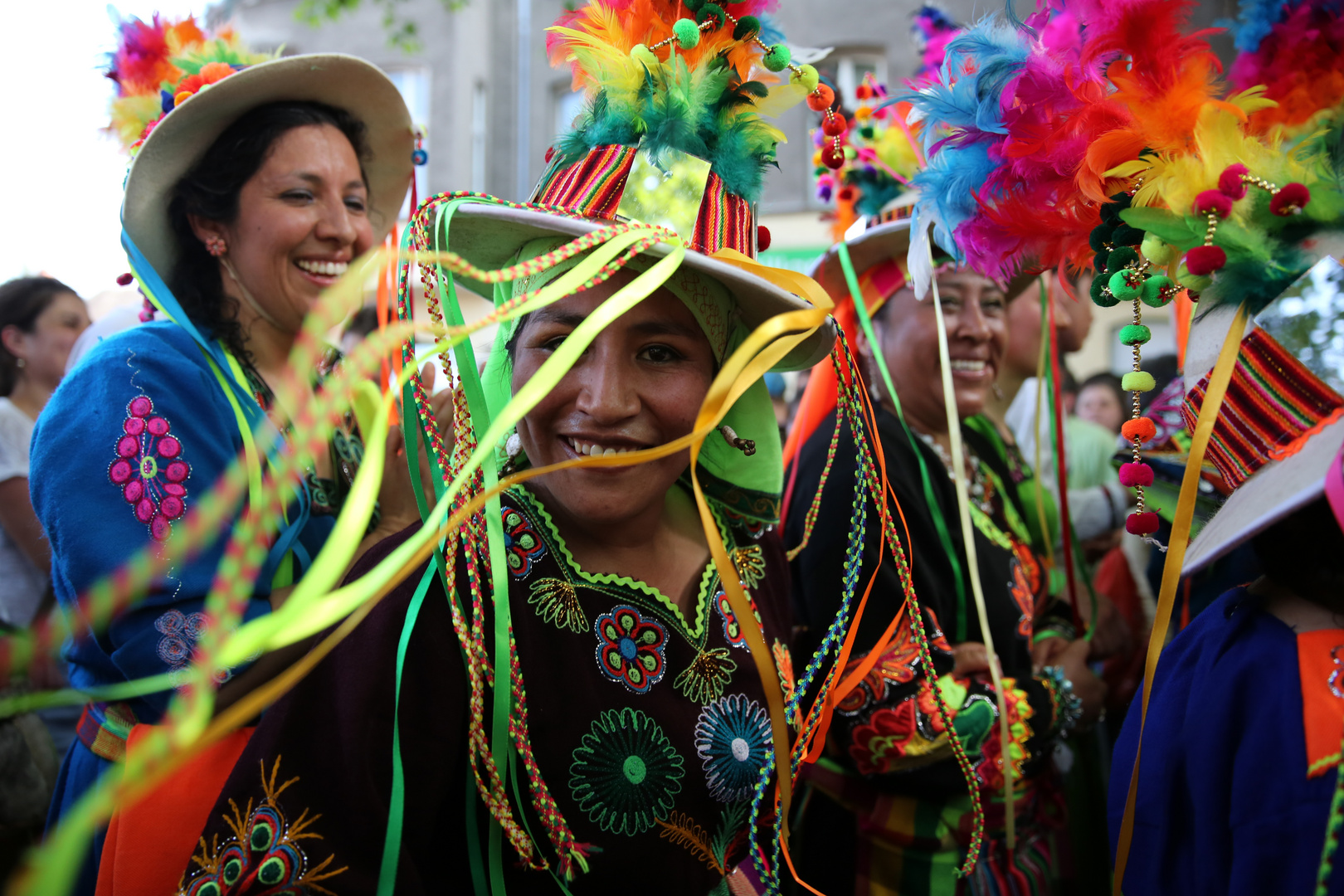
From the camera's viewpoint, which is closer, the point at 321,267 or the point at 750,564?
the point at 750,564

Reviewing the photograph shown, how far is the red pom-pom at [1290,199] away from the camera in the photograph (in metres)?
1.30

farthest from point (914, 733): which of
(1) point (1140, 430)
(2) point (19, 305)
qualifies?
(2) point (19, 305)

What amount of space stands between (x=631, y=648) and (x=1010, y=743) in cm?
115

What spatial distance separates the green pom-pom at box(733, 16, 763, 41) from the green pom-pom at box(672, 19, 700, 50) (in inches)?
4.4

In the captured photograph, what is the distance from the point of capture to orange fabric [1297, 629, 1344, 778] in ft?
4.11

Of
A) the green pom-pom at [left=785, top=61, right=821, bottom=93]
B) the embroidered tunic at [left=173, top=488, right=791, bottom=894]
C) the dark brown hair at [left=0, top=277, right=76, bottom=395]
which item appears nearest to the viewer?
the embroidered tunic at [left=173, top=488, right=791, bottom=894]

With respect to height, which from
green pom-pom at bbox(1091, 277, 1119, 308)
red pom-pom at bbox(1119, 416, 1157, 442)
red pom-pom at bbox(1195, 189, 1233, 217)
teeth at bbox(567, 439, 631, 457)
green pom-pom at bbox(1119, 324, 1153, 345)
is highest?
red pom-pom at bbox(1195, 189, 1233, 217)

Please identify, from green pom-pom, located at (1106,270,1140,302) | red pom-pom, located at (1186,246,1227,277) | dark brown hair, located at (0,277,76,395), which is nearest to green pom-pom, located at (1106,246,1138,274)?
green pom-pom, located at (1106,270,1140,302)

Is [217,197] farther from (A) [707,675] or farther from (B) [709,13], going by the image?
(A) [707,675]

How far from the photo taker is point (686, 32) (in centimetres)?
161

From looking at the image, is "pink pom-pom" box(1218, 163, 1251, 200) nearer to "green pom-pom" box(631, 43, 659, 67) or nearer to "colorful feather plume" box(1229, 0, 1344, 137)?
"colorful feather plume" box(1229, 0, 1344, 137)

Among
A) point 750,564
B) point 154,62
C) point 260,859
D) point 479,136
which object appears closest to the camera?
point 260,859

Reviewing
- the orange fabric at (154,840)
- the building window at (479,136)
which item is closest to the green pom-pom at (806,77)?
the orange fabric at (154,840)

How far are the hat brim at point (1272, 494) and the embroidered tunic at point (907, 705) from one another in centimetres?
81
